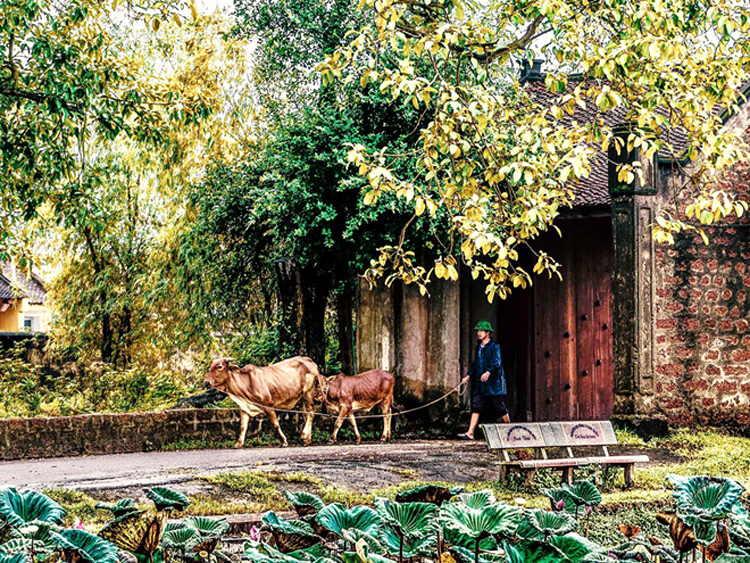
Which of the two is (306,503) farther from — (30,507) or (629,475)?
(629,475)

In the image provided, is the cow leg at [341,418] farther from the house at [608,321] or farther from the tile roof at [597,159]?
the tile roof at [597,159]

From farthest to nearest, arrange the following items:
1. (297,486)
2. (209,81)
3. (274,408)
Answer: (209,81), (274,408), (297,486)

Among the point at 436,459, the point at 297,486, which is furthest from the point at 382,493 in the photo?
the point at 436,459

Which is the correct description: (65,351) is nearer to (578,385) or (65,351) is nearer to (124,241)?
(124,241)

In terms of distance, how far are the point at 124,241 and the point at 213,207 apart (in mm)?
3384

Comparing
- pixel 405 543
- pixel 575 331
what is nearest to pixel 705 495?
pixel 405 543

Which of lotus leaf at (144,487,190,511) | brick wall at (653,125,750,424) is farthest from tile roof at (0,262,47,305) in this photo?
lotus leaf at (144,487,190,511)

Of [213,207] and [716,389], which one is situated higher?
[213,207]

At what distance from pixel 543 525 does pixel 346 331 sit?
13266mm

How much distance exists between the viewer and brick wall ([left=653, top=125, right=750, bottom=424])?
14219mm

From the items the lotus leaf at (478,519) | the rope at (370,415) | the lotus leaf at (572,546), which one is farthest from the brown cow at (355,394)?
the lotus leaf at (572,546)

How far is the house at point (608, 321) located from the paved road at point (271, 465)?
2273 millimetres

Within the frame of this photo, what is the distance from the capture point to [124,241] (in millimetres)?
18641

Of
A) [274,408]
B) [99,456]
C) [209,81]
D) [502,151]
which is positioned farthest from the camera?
[209,81]
